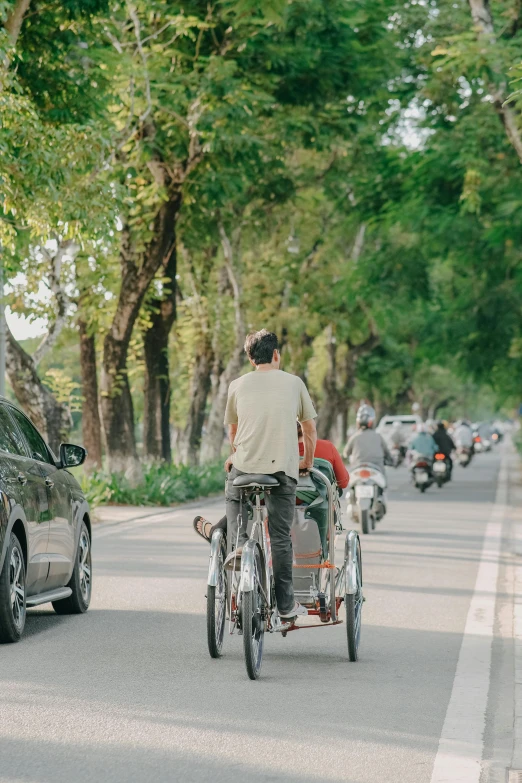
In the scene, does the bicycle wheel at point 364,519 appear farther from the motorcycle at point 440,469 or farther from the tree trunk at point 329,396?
the tree trunk at point 329,396

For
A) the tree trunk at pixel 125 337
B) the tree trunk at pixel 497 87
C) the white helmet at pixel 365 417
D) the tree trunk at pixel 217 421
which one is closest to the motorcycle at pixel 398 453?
the tree trunk at pixel 217 421

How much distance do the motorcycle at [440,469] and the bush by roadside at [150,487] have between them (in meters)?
8.40

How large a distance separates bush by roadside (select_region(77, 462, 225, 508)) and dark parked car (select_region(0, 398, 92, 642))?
11706mm

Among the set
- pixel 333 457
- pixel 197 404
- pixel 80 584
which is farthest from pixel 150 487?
pixel 333 457

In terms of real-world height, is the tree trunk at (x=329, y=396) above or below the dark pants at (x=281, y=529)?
above

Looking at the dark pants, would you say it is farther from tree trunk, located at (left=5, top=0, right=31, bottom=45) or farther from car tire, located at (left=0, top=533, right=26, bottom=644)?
tree trunk, located at (left=5, top=0, right=31, bottom=45)

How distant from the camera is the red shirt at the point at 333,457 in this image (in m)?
9.12

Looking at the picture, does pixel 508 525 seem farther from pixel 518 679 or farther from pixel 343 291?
pixel 518 679

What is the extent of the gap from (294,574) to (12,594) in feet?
5.78

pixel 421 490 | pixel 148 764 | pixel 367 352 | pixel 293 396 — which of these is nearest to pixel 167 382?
pixel 421 490

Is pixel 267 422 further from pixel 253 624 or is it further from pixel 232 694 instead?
pixel 232 694

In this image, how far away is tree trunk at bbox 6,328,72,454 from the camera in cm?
2119

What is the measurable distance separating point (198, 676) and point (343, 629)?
257cm

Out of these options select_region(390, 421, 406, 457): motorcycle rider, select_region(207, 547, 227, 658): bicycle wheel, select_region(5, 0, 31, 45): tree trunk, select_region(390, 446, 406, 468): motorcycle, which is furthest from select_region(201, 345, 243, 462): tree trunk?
select_region(207, 547, 227, 658): bicycle wheel
